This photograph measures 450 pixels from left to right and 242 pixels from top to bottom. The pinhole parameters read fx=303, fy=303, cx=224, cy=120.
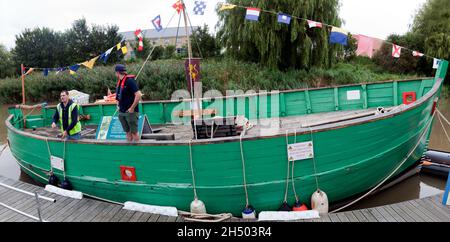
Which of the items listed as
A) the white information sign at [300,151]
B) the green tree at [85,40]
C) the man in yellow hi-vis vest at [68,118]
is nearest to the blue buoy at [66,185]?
the man in yellow hi-vis vest at [68,118]

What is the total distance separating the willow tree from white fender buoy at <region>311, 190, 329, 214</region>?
12.8m

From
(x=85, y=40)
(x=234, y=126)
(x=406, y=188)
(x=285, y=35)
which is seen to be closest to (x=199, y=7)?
(x=234, y=126)

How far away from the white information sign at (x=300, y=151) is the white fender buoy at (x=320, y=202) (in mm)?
616

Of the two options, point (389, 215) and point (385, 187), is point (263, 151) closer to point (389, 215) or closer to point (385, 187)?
point (389, 215)

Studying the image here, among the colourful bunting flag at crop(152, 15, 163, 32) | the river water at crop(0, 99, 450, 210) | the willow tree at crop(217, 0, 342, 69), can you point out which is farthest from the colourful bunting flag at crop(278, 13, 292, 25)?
the willow tree at crop(217, 0, 342, 69)

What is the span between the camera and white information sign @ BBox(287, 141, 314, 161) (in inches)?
167

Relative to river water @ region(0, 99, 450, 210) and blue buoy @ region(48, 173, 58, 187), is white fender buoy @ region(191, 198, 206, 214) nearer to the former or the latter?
river water @ region(0, 99, 450, 210)

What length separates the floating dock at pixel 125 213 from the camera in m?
4.09

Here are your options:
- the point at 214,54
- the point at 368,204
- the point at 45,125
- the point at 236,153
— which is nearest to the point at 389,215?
the point at 368,204

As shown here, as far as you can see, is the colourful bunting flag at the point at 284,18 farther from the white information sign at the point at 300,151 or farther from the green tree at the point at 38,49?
the green tree at the point at 38,49

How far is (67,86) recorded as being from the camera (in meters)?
20.7

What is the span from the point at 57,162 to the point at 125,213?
1983mm
